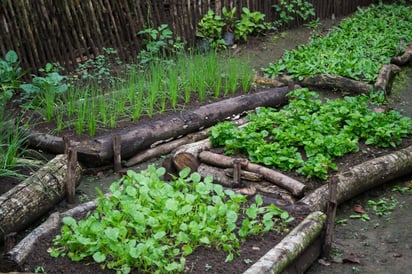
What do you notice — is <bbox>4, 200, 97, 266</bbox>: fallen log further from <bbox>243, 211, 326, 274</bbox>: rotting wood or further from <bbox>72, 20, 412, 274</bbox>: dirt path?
<bbox>243, 211, 326, 274</bbox>: rotting wood

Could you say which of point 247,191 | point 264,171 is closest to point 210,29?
point 264,171

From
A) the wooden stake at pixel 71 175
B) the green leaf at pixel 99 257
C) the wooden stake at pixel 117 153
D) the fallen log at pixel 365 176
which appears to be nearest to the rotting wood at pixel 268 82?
the fallen log at pixel 365 176

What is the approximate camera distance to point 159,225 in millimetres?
4723

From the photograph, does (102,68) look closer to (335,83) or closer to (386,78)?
(335,83)

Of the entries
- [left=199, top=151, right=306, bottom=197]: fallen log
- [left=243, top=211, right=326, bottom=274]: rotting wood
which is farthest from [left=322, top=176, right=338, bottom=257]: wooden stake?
[left=199, top=151, right=306, bottom=197]: fallen log

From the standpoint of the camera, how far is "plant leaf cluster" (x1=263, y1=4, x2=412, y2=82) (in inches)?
378

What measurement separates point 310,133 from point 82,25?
389cm

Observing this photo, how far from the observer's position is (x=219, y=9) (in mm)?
11180

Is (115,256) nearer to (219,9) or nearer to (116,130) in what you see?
(116,130)

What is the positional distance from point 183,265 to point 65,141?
7.59 feet

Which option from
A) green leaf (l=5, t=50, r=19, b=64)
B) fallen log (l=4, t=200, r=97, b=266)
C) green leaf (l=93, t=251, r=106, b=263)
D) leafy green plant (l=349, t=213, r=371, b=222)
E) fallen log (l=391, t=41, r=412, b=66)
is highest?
green leaf (l=5, t=50, r=19, b=64)

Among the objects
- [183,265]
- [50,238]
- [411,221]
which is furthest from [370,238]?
[50,238]

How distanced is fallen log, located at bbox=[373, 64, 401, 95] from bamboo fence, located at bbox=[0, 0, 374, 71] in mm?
2943

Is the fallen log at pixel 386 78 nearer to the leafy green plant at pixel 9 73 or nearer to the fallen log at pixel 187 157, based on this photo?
the fallen log at pixel 187 157
